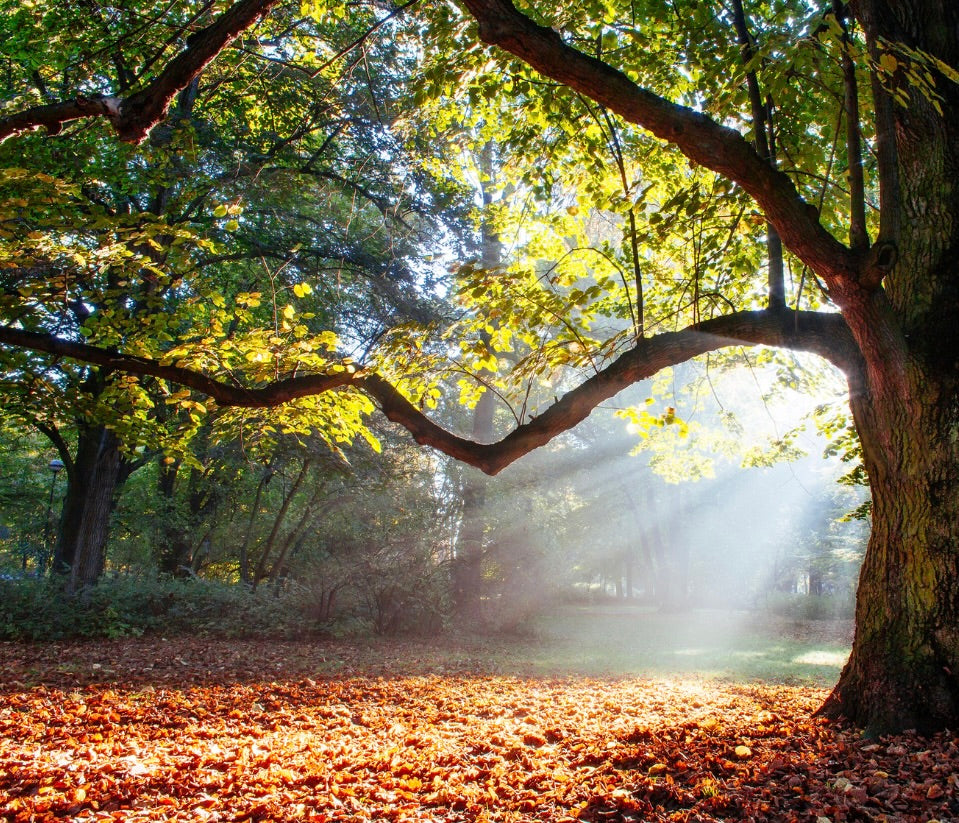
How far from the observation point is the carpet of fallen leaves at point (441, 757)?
112 inches

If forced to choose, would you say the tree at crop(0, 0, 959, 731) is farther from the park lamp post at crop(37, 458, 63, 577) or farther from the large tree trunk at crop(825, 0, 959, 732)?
the park lamp post at crop(37, 458, 63, 577)

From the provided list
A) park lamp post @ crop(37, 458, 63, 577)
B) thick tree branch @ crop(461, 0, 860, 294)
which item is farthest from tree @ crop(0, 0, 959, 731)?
park lamp post @ crop(37, 458, 63, 577)

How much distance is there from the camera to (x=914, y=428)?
383cm

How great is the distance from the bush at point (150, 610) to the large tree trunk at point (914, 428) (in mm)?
9825

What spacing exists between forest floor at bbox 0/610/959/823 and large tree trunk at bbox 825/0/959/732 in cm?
36

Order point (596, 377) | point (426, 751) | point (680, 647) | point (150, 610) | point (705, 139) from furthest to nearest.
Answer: point (680, 647)
point (150, 610)
point (596, 377)
point (426, 751)
point (705, 139)

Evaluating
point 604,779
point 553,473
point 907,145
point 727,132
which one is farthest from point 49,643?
point 553,473

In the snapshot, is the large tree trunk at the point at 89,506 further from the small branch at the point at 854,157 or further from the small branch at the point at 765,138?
the small branch at the point at 854,157

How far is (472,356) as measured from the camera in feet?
16.0


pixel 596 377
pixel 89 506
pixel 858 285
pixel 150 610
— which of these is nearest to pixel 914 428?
pixel 858 285

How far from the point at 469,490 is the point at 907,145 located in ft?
40.6

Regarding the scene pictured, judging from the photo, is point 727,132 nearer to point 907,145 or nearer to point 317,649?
point 907,145

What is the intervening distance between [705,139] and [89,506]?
12218 millimetres

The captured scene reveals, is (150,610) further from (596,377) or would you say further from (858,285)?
(858,285)
